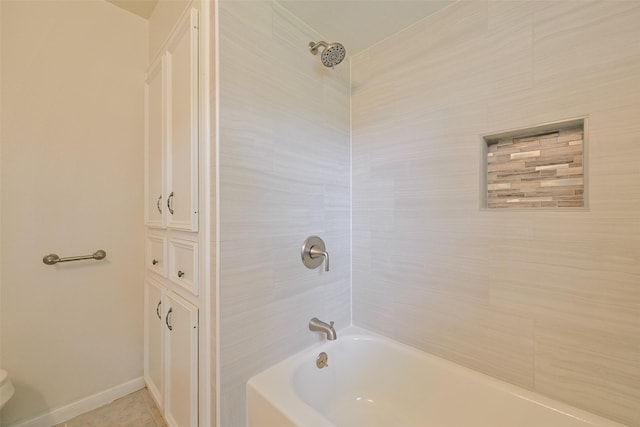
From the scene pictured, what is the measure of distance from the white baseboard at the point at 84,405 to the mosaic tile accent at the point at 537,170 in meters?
2.49

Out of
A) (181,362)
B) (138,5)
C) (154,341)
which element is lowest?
(154,341)

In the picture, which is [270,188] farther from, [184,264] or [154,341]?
[154,341]

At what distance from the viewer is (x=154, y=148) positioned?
156cm

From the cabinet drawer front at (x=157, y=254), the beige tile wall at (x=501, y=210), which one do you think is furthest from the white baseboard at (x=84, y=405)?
the beige tile wall at (x=501, y=210)

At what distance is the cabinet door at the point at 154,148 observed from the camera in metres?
1.43

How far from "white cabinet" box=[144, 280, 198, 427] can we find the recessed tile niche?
1.50 meters

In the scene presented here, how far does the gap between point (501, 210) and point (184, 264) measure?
4.88 ft

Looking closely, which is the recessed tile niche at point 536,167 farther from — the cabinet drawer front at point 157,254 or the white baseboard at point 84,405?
the white baseboard at point 84,405

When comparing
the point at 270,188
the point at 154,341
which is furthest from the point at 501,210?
the point at 154,341

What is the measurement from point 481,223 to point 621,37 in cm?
77

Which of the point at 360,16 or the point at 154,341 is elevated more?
the point at 360,16

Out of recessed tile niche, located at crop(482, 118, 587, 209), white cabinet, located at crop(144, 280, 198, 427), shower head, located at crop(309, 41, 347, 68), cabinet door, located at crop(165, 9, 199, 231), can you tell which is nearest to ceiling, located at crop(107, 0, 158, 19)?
cabinet door, located at crop(165, 9, 199, 231)

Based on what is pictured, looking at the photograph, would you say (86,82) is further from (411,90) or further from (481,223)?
(481,223)

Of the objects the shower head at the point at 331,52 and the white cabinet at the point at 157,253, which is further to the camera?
the white cabinet at the point at 157,253
